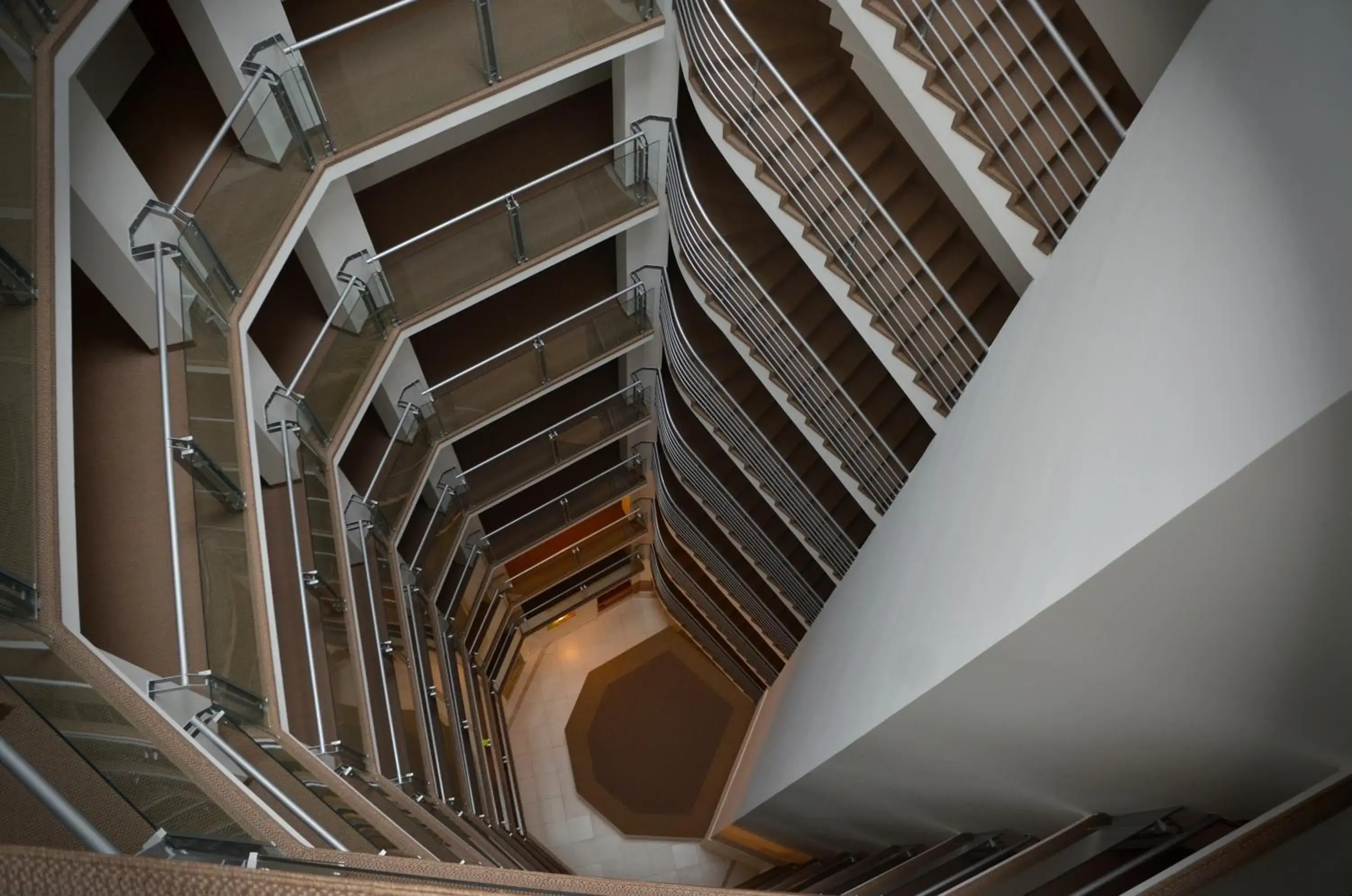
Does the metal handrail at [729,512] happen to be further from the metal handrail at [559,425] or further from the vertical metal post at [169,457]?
the vertical metal post at [169,457]

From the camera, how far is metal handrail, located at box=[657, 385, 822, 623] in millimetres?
8625

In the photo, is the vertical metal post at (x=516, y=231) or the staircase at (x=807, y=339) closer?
the vertical metal post at (x=516, y=231)

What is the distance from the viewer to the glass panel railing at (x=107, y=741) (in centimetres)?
214

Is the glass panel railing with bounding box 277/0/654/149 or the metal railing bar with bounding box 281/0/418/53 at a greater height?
the glass panel railing with bounding box 277/0/654/149

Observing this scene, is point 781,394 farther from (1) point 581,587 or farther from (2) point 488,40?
(1) point 581,587

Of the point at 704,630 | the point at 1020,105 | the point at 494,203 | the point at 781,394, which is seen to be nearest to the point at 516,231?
the point at 494,203

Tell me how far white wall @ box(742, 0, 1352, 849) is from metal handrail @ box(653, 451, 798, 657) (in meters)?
5.69

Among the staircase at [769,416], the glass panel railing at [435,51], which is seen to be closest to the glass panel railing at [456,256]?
the glass panel railing at [435,51]

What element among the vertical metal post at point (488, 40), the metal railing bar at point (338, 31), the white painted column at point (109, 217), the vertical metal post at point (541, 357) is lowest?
the white painted column at point (109, 217)

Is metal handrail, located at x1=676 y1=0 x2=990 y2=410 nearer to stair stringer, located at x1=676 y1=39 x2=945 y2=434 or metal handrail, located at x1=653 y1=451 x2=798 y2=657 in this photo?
stair stringer, located at x1=676 y1=39 x2=945 y2=434

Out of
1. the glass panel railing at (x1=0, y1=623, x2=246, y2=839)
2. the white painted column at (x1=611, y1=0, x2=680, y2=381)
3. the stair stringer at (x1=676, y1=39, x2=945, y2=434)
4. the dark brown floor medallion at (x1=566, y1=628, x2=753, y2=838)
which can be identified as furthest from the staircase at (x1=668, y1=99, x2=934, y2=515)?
the dark brown floor medallion at (x1=566, y1=628, x2=753, y2=838)

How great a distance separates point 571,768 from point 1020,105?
8.77 metres

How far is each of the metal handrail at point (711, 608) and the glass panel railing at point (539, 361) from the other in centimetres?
401

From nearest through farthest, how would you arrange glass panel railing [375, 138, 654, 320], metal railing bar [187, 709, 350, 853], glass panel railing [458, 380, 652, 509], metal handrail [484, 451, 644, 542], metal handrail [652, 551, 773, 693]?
metal railing bar [187, 709, 350, 853], glass panel railing [375, 138, 654, 320], glass panel railing [458, 380, 652, 509], metal handrail [484, 451, 644, 542], metal handrail [652, 551, 773, 693]
